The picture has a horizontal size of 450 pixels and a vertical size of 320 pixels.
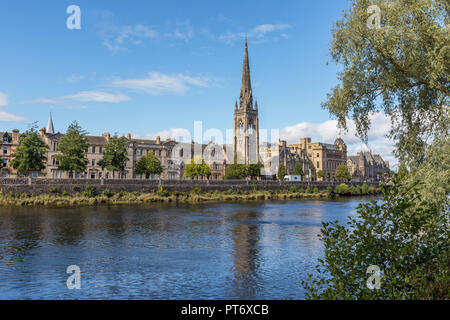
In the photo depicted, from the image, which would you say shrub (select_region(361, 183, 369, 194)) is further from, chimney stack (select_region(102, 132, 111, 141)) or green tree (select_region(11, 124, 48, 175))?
green tree (select_region(11, 124, 48, 175))

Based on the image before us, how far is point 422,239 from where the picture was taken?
10.6 m

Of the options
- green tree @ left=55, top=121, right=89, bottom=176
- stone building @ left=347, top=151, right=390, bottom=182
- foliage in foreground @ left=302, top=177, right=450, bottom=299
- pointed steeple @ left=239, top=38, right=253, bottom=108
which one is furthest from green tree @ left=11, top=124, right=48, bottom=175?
stone building @ left=347, top=151, right=390, bottom=182

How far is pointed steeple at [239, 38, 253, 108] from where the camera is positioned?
14238 cm

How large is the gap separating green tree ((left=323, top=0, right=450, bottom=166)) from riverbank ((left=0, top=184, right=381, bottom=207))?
2798 cm

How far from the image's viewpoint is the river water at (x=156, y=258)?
1557 cm

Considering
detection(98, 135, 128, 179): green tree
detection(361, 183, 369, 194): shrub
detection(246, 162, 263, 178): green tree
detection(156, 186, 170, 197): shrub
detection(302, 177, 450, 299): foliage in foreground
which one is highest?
detection(98, 135, 128, 179): green tree

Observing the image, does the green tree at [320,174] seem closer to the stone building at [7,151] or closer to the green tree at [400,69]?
the stone building at [7,151]

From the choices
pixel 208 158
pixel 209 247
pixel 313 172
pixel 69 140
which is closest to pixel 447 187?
pixel 209 247

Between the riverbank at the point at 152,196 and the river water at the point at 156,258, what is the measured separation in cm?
2032

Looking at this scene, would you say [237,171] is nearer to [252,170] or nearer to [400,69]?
[252,170]

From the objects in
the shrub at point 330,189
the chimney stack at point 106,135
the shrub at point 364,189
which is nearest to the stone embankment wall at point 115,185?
the shrub at point 330,189

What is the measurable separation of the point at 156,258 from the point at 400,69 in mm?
15293
